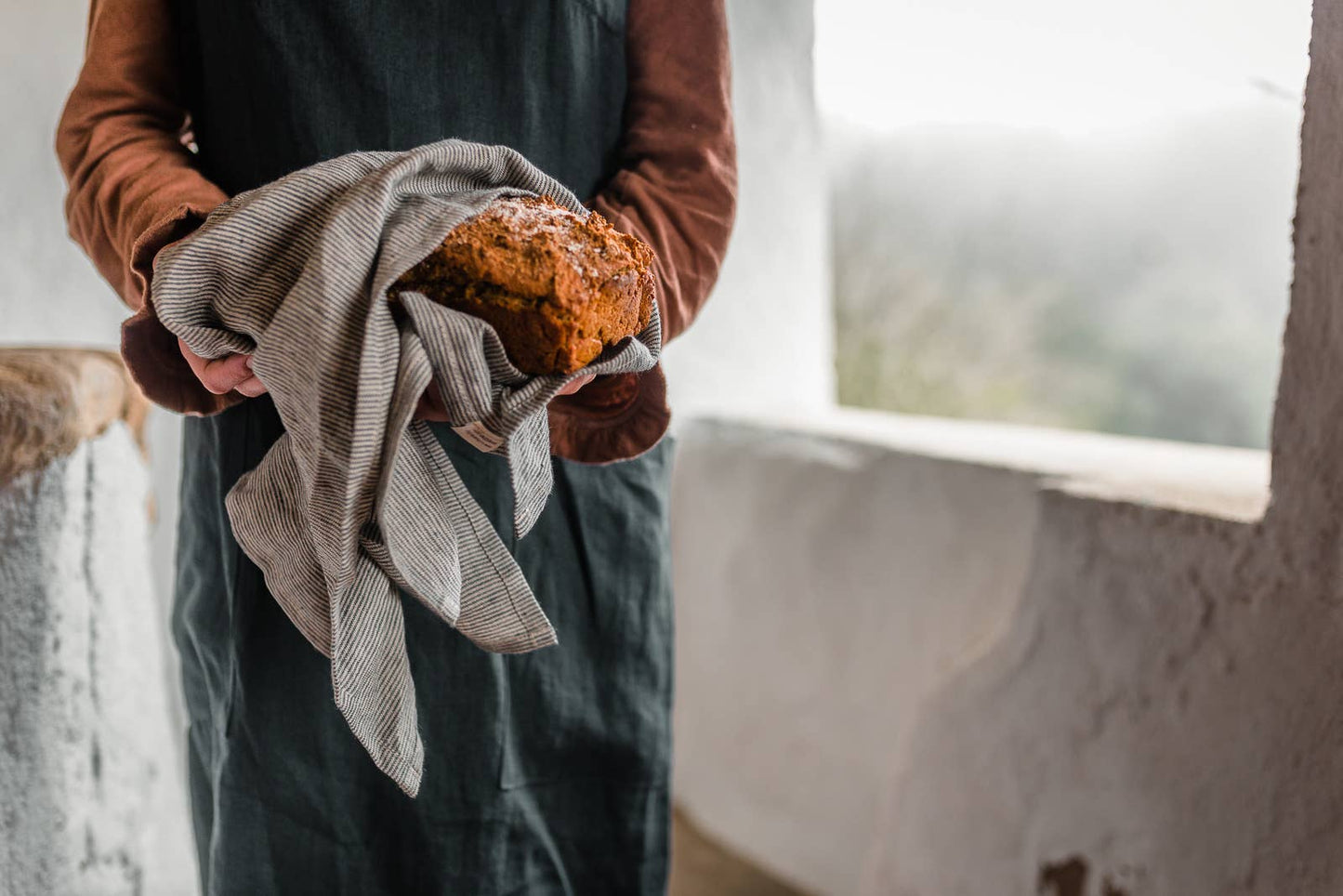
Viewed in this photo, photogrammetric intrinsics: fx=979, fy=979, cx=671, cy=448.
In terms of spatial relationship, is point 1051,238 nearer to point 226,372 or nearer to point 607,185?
point 607,185

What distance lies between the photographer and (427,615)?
0.58 m

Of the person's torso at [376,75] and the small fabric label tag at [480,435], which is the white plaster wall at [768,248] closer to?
the person's torso at [376,75]

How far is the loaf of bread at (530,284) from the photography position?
41cm

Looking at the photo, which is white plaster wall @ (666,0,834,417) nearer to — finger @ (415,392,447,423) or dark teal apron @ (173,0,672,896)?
dark teal apron @ (173,0,672,896)

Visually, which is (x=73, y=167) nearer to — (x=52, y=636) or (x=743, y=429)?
(x=52, y=636)

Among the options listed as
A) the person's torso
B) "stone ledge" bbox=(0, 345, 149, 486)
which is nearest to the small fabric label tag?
the person's torso

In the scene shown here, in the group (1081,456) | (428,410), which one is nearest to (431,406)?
(428,410)

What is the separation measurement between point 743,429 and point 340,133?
92cm

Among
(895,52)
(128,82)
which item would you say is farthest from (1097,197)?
(128,82)

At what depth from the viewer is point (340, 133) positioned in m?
0.57

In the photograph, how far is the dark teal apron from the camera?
564 millimetres

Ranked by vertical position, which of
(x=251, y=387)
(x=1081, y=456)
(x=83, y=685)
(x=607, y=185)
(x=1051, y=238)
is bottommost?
(x=83, y=685)

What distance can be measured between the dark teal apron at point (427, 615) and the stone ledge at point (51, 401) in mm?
146

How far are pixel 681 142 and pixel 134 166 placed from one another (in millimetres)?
307
